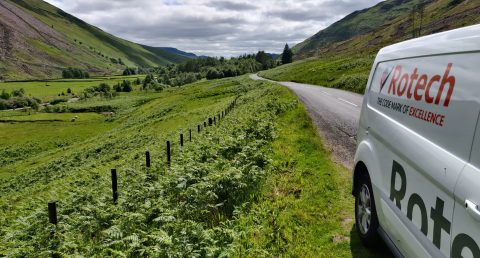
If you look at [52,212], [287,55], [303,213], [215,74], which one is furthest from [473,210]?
[287,55]

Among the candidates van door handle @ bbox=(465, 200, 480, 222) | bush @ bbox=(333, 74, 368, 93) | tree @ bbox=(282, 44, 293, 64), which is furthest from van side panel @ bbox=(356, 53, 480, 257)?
tree @ bbox=(282, 44, 293, 64)

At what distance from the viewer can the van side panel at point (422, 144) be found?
3934 mm

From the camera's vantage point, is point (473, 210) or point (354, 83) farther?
point (354, 83)

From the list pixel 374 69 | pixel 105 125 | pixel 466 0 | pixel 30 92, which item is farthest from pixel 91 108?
pixel 466 0

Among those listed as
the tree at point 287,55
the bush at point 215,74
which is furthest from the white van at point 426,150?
the tree at point 287,55

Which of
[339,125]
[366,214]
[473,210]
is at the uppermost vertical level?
[473,210]

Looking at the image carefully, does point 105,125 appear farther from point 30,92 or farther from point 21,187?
point 30,92

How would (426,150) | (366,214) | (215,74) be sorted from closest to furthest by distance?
(426,150), (366,214), (215,74)

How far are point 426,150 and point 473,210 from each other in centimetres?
123

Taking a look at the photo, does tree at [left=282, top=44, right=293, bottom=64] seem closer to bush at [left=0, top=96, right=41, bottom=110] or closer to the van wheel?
bush at [left=0, top=96, right=41, bottom=110]

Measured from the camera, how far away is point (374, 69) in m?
7.50

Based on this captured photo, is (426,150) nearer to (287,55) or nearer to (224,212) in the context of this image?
(224,212)

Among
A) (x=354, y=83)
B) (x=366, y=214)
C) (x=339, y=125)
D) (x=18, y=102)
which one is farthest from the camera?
(x=18, y=102)

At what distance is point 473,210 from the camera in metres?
3.41
